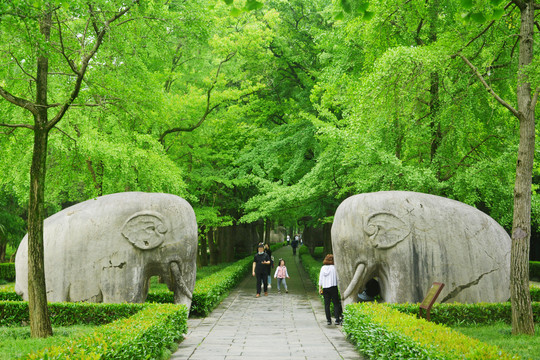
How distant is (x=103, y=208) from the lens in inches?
425

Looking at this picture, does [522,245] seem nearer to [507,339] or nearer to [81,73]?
[507,339]

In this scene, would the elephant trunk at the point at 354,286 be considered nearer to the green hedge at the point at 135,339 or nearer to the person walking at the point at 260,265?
the green hedge at the point at 135,339

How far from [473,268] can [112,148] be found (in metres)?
8.88

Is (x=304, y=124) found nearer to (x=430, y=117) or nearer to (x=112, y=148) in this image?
(x=430, y=117)

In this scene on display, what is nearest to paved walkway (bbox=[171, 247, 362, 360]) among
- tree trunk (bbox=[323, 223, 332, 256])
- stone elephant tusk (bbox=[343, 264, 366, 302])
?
stone elephant tusk (bbox=[343, 264, 366, 302])

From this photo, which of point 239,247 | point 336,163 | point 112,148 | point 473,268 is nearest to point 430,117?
point 336,163

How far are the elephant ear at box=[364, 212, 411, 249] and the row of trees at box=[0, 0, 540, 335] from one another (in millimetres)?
2116

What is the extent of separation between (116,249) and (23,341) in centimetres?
356

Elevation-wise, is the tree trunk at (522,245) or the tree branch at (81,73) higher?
the tree branch at (81,73)

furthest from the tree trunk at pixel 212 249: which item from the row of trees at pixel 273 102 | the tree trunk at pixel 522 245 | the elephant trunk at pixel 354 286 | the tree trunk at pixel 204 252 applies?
the tree trunk at pixel 522 245

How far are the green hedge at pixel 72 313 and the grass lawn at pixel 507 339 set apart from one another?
6.09m

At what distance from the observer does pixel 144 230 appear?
10664 millimetres

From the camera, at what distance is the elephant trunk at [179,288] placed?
10953 millimetres

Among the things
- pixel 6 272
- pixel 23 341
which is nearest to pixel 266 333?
pixel 23 341
